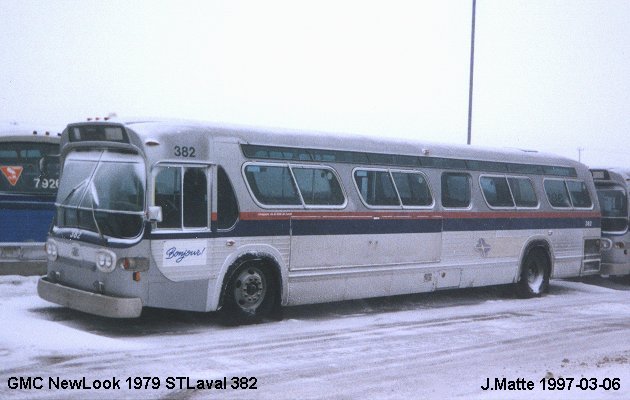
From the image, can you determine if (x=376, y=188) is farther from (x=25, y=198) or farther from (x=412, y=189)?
(x=25, y=198)

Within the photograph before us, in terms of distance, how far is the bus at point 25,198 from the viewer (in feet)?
49.8

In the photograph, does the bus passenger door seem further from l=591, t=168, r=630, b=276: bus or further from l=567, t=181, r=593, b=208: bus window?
l=591, t=168, r=630, b=276: bus

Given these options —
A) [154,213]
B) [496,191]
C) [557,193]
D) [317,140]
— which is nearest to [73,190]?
[154,213]

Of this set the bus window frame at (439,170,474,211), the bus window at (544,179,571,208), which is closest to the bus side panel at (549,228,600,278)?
the bus window at (544,179,571,208)

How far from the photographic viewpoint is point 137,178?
10484mm

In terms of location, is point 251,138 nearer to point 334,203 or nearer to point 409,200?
point 334,203

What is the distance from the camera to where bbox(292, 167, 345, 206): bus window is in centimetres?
1226

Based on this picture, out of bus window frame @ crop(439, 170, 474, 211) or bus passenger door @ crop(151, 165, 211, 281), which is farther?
bus window frame @ crop(439, 170, 474, 211)

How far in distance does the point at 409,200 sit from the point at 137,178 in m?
5.10

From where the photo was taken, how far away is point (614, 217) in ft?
60.8

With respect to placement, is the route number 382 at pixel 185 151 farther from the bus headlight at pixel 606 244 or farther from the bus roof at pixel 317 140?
the bus headlight at pixel 606 244

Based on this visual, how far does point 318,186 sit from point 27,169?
6314mm

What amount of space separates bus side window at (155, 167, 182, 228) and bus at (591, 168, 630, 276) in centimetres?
1115

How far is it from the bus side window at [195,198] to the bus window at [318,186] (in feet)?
5.59
